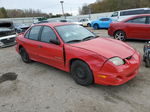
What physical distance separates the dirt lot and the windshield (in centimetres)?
109

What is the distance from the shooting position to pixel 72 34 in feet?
12.4

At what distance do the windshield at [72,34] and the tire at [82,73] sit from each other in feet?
2.31

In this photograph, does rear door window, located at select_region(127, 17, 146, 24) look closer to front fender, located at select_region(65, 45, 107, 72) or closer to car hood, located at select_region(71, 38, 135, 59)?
car hood, located at select_region(71, 38, 135, 59)

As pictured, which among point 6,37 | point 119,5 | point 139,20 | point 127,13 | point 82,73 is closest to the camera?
point 82,73

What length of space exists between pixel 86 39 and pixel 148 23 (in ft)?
14.4

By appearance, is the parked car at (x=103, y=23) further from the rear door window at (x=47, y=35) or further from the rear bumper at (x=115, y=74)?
the rear bumper at (x=115, y=74)

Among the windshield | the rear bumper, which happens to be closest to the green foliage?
the windshield

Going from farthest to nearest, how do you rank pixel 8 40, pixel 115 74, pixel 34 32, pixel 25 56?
pixel 8 40, pixel 25 56, pixel 34 32, pixel 115 74

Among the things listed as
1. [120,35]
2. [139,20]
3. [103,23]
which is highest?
[103,23]

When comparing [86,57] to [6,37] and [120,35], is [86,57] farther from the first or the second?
[6,37]

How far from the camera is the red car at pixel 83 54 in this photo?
276cm

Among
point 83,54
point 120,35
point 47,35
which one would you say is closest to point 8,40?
point 47,35

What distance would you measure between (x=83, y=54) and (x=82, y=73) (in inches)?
18.6

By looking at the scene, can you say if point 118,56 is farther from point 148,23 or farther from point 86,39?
point 148,23
